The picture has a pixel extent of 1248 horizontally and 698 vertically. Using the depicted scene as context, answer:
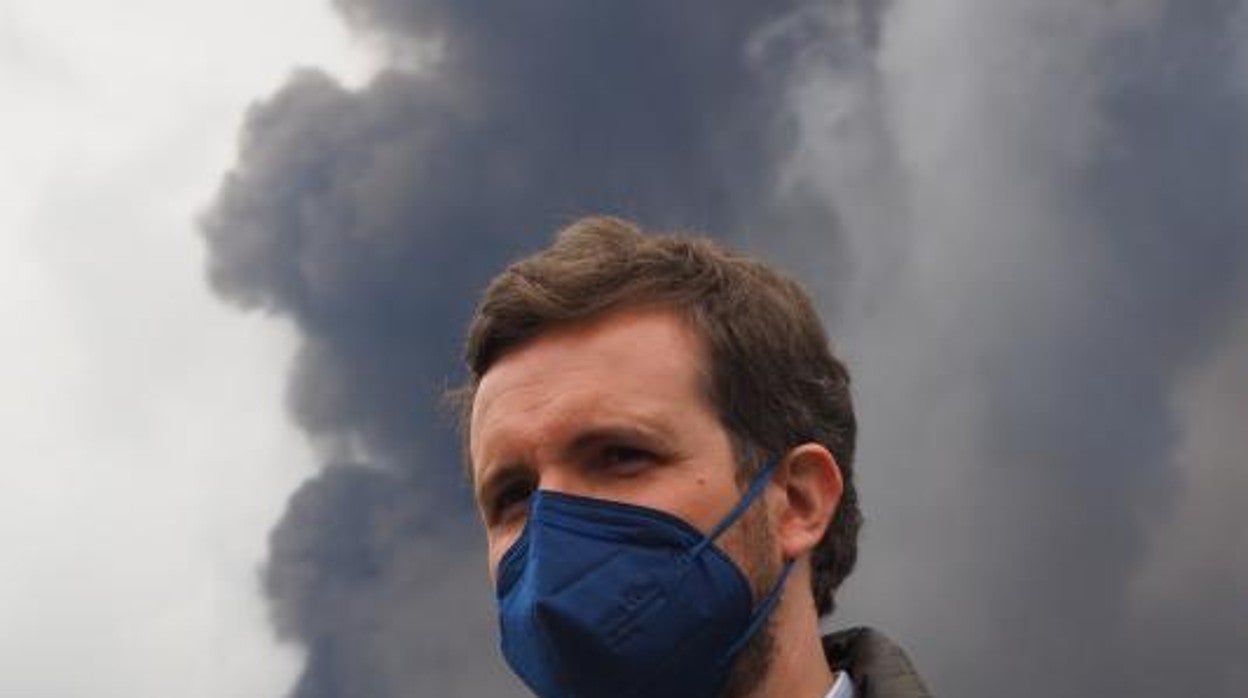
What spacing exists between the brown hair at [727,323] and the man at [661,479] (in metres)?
0.01

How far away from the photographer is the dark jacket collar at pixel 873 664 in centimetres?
638

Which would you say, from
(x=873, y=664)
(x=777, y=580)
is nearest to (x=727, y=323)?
(x=777, y=580)

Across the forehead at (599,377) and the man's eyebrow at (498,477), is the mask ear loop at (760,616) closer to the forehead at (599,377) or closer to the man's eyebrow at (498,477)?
the forehead at (599,377)

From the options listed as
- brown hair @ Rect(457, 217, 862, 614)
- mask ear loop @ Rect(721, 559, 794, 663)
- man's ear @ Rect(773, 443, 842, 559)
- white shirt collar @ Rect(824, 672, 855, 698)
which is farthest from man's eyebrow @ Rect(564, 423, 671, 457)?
white shirt collar @ Rect(824, 672, 855, 698)

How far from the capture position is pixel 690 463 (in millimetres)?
6461

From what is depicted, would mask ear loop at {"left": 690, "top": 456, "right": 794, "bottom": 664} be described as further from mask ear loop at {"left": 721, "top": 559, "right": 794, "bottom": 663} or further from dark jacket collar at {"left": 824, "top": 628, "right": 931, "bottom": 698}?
dark jacket collar at {"left": 824, "top": 628, "right": 931, "bottom": 698}

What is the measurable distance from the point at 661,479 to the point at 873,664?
131cm

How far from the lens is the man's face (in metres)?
6.36

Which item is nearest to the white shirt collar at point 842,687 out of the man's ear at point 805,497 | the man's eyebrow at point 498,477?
the man's ear at point 805,497

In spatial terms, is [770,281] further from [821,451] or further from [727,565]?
[727,565]

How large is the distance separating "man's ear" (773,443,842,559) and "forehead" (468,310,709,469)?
23.8 inches

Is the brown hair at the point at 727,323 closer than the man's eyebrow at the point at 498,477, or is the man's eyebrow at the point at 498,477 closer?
the man's eyebrow at the point at 498,477

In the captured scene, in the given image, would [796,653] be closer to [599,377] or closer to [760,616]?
[760,616]

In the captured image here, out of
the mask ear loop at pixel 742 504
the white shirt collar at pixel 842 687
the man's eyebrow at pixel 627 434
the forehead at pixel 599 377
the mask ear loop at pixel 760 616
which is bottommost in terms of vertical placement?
the white shirt collar at pixel 842 687
